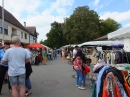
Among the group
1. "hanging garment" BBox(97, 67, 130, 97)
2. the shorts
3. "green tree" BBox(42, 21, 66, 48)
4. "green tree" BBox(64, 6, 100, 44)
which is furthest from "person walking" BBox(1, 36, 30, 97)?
"green tree" BBox(42, 21, 66, 48)

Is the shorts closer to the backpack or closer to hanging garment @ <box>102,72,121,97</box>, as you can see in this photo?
hanging garment @ <box>102,72,121,97</box>

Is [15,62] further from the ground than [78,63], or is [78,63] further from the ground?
[15,62]

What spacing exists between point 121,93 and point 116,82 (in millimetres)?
279

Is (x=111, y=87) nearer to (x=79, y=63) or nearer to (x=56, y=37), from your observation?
(x=79, y=63)

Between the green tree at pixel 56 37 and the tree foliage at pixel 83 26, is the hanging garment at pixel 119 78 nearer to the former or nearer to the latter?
the tree foliage at pixel 83 26

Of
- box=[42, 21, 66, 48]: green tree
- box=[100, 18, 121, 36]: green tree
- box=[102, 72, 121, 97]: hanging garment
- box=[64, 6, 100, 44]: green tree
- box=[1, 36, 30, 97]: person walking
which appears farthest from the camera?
box=[42, 21, 66, 48]: green tree

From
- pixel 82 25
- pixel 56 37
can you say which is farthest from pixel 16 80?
pixel 56 37

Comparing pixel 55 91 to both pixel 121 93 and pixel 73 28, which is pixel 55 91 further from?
pixel 73 28

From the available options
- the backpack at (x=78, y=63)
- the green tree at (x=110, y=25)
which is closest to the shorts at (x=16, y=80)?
the backpack at (x=78, y=63)

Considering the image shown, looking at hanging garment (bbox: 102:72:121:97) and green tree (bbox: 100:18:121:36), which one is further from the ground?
green tree (bbox: 100:18:121:36)

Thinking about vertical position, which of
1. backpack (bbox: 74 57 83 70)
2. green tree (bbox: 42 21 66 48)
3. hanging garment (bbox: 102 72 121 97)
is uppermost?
green tree (bbox: 42 21 66 48)

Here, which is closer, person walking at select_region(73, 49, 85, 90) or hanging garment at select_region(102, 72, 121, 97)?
hanging garment at select_region(102, 72, 121, 97)

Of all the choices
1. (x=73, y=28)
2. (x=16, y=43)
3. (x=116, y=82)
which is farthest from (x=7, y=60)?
(x=73, y=28)

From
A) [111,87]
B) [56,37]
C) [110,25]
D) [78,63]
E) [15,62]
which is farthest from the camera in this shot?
[56,37]
